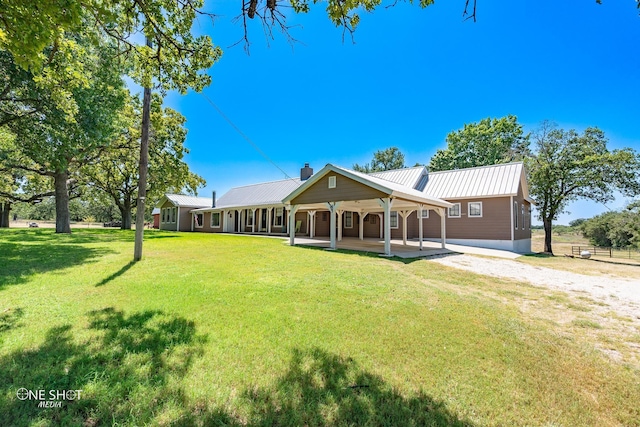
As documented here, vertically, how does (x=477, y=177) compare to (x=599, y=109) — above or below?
below

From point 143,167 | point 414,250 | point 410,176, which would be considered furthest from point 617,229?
point 143,167

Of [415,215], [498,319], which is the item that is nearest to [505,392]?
[498,319]

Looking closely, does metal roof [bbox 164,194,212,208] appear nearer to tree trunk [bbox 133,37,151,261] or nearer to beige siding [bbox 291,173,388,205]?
beige siding [bbox 291,173,388,205]

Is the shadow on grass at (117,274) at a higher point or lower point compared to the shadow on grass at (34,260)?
lower

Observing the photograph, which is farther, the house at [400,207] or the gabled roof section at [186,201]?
the gabled roof section at [186,201]

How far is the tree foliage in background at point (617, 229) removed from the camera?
28.6 m

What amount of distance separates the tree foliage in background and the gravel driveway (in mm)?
25085

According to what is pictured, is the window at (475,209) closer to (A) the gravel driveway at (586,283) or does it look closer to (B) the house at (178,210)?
(A) the gravel driveway at (586,283)

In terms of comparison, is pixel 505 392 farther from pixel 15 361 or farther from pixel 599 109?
pixel 599 109

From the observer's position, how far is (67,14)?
143 inches

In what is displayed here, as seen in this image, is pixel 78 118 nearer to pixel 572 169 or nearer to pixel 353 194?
pixel 353 194

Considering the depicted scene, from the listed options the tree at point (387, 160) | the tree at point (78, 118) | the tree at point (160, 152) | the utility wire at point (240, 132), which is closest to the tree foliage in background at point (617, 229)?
the tree at point (387, 160)

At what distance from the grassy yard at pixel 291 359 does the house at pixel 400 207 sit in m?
6.61

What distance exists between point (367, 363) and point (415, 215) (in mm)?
17710
